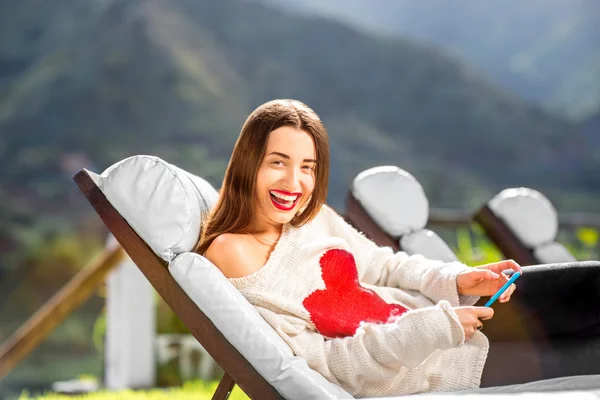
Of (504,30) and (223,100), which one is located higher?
(504,30)

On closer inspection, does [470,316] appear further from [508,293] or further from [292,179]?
[292,179]

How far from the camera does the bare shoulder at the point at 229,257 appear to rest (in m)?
1.39

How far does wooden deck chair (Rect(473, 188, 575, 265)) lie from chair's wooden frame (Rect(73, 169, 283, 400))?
150 centimetres

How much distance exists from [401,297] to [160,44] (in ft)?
33.0

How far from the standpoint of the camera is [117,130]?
10.4 meters

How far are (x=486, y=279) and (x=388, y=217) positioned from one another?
62 centimetres

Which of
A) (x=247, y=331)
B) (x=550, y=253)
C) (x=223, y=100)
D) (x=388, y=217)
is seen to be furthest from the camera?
(x=223, y=100)

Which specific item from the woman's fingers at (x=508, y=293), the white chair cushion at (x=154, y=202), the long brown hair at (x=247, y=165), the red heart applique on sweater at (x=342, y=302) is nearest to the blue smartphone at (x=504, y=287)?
the woman's fingers at (x=508, y=293)

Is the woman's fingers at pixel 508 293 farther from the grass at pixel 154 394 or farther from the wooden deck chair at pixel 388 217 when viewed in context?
the grass at pixel 154 394

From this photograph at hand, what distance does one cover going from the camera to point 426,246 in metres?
2.07

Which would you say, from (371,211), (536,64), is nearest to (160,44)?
(536,64)

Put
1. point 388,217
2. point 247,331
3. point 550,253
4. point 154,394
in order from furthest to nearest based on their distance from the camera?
point 154,394, point 550,253, point 388,217, point 247,331

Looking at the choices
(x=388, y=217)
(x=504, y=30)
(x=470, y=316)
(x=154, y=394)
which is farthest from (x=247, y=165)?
(x=504, y=30)

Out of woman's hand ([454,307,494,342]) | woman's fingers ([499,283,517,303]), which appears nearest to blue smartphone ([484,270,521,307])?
woman's fingers ([499,283,517,303])
